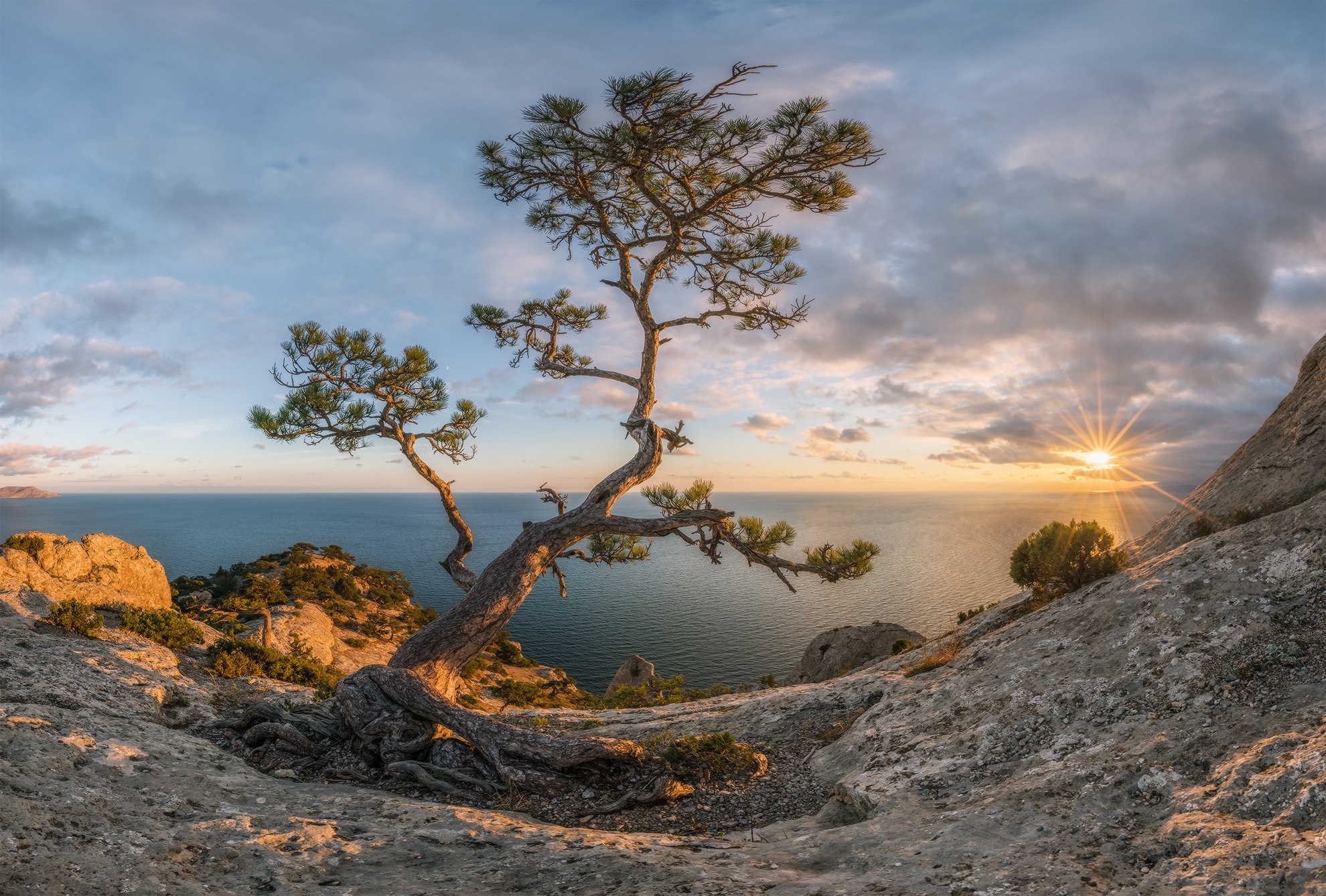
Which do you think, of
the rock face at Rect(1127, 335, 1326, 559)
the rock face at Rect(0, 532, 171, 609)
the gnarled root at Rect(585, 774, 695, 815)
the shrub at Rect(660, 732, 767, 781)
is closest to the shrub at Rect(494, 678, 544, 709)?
the rock face at Rect(0, 532, 171, 609)

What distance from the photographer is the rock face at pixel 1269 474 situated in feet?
32.6

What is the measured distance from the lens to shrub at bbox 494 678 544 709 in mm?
29156

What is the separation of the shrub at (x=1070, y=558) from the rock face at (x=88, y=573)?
22.5m

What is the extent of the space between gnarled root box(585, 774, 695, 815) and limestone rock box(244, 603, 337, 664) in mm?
23578

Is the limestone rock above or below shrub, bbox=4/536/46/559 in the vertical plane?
below

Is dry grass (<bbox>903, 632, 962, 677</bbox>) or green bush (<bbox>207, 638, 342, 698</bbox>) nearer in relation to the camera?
dry grass (<bbox>903, 632, 962, 677</bbox>)

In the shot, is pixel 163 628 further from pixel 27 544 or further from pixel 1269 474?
pixel 1269 474

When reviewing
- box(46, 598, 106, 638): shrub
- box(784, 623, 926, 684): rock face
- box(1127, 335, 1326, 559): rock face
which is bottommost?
box(784, 623, 926, 684): rock face

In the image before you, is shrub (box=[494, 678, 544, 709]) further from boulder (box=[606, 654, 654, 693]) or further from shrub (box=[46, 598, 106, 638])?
shrub (box=[46, 598, 106, 638])

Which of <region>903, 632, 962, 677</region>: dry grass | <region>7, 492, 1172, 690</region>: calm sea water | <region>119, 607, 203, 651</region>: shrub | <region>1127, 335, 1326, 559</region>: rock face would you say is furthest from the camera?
<region>7, 492, 1172, 690</region>: calm sea water

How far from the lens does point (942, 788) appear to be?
686 cm

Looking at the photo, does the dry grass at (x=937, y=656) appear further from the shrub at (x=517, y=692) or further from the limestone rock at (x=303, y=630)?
the limestone rock at (x=303, y=630)

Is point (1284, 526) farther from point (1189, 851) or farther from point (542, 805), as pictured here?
point (542, 805)

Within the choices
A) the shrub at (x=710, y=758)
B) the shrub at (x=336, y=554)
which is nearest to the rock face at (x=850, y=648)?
the shrub at (x=710, y=758)
